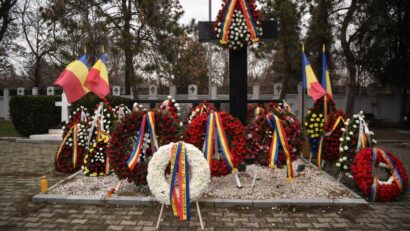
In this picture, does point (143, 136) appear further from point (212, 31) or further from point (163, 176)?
point (212, 31)

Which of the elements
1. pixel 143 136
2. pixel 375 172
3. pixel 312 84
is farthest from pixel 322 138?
pixel 143 136

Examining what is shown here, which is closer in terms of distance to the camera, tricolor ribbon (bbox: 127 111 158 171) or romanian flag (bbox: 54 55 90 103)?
tricolor ribbon (bbox: 127 111 158 171)

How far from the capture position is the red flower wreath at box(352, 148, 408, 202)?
5.57 m

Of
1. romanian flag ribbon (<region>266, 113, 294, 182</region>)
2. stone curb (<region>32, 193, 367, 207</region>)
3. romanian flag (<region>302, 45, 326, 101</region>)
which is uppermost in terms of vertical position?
romanian flag (<region>302, 45, 326, 101</region>)

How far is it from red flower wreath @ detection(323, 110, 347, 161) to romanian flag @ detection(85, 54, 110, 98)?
17.0 feet

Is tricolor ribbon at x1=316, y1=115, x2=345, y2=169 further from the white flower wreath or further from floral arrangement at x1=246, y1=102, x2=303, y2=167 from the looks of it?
the white flower wreath

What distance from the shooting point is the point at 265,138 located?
621 cm

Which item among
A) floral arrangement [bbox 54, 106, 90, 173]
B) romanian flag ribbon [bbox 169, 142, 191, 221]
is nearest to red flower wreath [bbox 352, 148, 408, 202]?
romanian flag ribbon [bbox 169, 142, 191, 221]

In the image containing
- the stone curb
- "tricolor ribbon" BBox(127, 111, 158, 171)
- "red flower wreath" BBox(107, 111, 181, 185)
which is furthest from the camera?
"red flower wreath" BBox(107, 111, 181, 185)

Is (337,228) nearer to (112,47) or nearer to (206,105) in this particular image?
(206,105)

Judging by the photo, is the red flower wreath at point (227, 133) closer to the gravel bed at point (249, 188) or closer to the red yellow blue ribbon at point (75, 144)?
the gravel bed at point (249, 188)

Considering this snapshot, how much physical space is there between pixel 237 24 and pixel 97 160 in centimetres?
442

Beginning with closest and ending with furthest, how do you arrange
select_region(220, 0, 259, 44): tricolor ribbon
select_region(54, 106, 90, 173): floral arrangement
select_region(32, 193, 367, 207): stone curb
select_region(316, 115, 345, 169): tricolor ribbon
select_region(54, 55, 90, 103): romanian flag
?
select_region(32, 193, 367, 207): stone curb → select_region(54, 55, 90, 103): romanian flag → select_region(220, 0, 259, 44): tricolor ribbon → select_region(316, 115, 345, 169): tricolor ribbon → select_region(54, 106, 90, 173): floral arrangement

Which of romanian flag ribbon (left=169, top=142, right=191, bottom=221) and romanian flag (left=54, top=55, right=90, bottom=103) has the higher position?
romanian flag (left=54, top=55, right=90, bottom=103)
